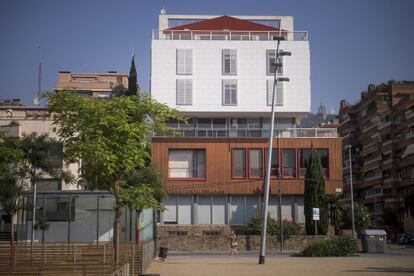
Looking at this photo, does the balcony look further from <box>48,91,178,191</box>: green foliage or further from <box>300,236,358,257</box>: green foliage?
<box>48,91,178,191</box>: green foliage

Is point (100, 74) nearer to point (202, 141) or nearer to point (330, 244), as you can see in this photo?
point (202, 141)

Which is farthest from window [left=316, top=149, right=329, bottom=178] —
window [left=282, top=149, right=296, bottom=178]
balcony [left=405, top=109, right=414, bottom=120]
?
balcony [left=405, top=109, right=414, bottom=120]

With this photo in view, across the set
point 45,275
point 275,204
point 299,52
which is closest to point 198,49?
point 299,52

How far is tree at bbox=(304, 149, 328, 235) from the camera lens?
54.2 m

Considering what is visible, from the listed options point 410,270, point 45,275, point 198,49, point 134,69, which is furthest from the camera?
point 134,69

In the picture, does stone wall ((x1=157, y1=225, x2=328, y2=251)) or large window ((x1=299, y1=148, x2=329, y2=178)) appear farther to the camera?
large window ((x1=299, y1=148, x2=329, y2=178))

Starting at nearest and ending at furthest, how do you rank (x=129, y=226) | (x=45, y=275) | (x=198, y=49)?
(x=45, y=275) → (x=129, y=226) → (x=198, y=49)

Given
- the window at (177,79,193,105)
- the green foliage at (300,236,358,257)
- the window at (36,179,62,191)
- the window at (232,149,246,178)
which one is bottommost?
the green foliage at (300,236,358,257)

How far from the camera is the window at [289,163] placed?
5891 cm

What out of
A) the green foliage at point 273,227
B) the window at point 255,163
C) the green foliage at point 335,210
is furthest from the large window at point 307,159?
the green foliage at point 273,227

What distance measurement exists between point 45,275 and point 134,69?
56.2 meters

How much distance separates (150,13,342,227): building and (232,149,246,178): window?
0.09 m

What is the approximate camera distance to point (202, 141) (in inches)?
2333

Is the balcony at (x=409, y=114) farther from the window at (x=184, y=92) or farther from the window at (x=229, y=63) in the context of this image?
the window at (x=184, y=92)
